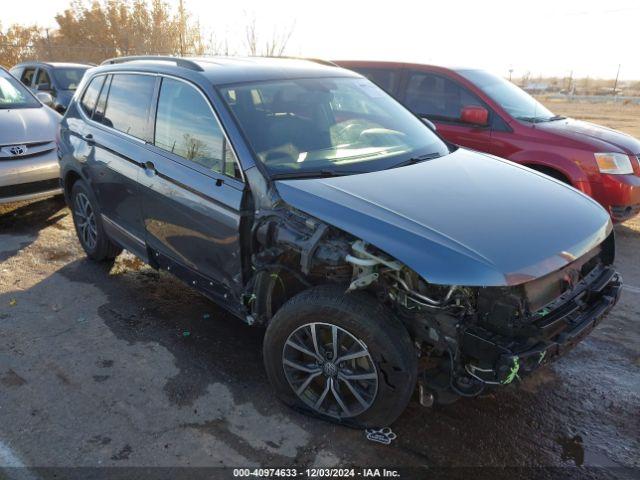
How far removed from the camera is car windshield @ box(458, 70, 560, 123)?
238 inches

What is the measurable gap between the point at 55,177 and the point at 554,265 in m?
5.82

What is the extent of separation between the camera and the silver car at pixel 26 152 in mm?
5922

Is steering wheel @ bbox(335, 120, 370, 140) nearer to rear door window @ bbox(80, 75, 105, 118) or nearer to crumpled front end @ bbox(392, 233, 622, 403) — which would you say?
crumpled front end @ bbox(392, 233, 622, 403)

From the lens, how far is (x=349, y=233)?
104 inches

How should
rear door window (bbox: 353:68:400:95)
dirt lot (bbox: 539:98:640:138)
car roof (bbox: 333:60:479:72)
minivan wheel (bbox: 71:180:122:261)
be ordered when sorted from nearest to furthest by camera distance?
minivan wheel (bbox: 71:180:122:261) < car roof (bbox: 333:60:479:72) < rear door window (bbox: 353:68:400:95) < dirt lot (bbox: 539:98:640:138)

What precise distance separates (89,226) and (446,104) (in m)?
4.25

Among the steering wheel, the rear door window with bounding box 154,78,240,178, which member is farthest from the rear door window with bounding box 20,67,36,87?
the steering wheel

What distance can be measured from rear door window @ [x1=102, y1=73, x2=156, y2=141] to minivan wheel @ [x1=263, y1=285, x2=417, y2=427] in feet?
6.44

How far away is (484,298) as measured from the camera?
244 centimetres

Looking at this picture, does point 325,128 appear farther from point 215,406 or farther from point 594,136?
point 594,136

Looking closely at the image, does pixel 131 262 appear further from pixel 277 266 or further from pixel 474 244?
pixel 474 244

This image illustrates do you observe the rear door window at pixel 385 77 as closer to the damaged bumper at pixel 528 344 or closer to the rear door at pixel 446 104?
the rear door at pixel 446 104

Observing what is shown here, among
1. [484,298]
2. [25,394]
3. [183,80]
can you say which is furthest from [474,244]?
[25,394]

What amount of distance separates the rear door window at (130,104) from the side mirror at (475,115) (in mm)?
3532
